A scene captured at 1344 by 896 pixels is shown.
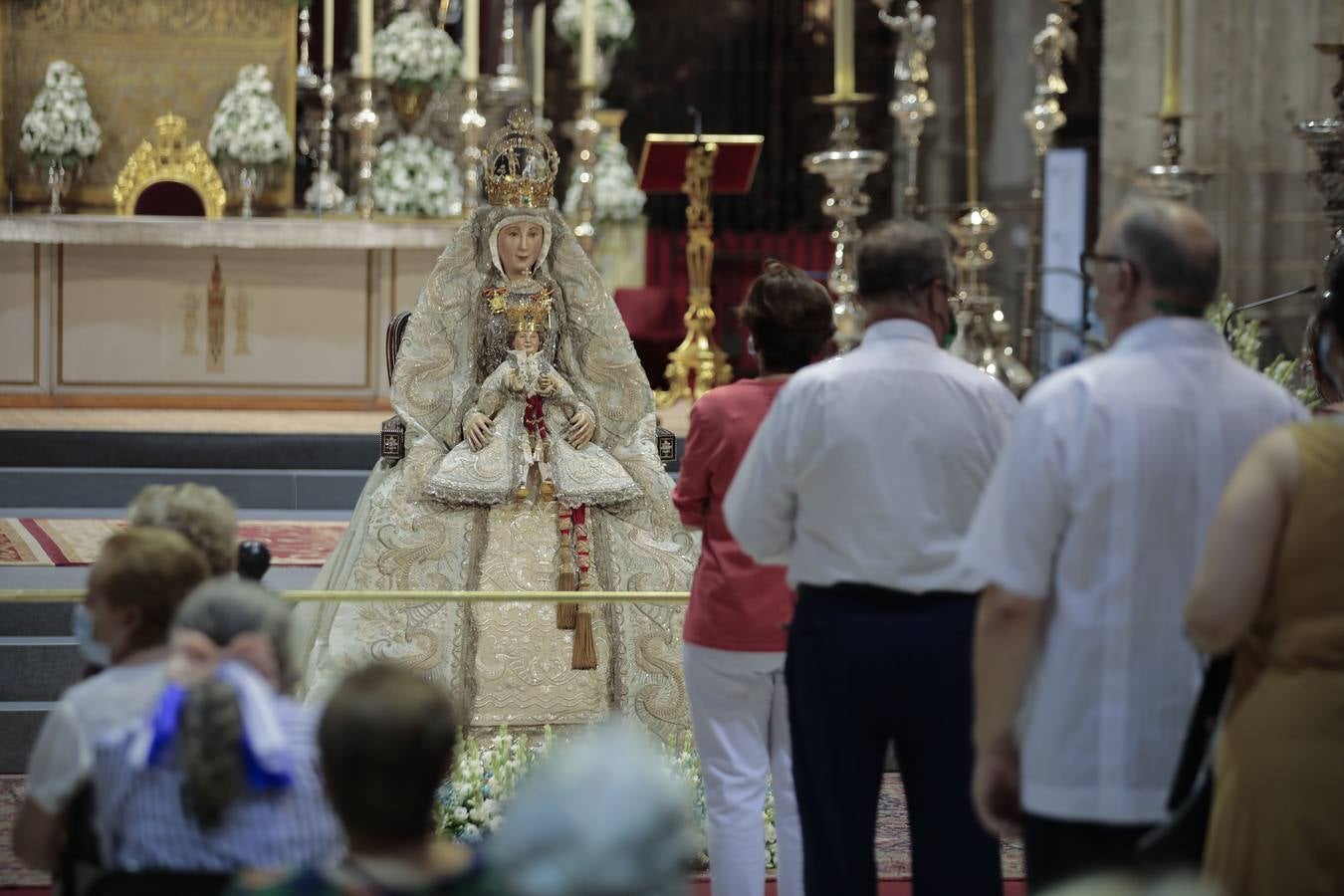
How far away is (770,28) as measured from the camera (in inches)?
650

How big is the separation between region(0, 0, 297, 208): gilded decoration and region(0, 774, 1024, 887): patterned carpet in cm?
714

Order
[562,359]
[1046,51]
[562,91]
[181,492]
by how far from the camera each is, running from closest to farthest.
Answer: [181,492] → [562,359] → [1046,51] → [562,91]

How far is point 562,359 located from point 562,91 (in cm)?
932

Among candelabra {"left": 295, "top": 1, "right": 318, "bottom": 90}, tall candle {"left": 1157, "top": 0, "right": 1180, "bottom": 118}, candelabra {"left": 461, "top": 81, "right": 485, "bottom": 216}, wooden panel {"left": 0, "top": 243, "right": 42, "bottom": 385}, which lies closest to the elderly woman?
tall candle {"left": 1157, "top": 0, "right": 1180, "bottom": 118}

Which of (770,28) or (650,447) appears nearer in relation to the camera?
(650,447)

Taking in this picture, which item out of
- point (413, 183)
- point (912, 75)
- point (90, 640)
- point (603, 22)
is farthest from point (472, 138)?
Answer: point (90, 640)

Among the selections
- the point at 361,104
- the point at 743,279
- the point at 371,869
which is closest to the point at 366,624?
the point at 371,869

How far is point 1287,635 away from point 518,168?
177 inches

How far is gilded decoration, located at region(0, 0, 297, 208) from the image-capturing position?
1245 cm

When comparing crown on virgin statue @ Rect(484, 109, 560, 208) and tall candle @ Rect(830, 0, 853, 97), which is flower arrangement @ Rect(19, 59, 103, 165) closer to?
crown on virgin statue @ Rect(484, 109, 560, 208)

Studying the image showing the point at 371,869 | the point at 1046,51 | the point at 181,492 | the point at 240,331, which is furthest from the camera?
the point at 240,331

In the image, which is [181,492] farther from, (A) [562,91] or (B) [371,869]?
(A) [562,91]

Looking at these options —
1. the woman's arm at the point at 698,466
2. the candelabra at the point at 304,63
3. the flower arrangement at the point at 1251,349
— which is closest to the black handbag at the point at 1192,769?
the woman's arm at the point at 698,466

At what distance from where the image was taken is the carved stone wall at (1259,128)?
11.4m
